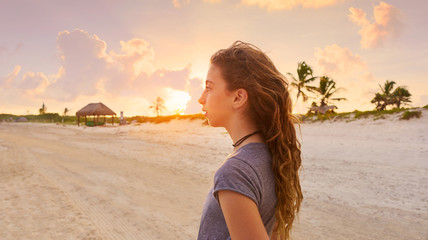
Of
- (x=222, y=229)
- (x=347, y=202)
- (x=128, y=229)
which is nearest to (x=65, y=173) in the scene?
(x=128, y=229)

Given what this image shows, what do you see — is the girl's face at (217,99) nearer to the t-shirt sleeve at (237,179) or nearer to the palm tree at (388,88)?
the t-shirt sleeve at (237,179)

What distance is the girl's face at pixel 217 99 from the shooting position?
3.98 ft

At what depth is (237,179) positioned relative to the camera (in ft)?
3.21

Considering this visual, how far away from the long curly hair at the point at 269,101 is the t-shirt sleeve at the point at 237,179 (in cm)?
19

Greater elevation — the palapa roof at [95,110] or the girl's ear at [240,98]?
the palapa roof at [95,110]

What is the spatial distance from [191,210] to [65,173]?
4619 mm

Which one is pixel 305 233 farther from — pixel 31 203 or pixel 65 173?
pixel 65 173

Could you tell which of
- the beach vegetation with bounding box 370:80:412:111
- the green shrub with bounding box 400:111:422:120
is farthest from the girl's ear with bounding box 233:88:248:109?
the beach vegetation with bounding box 370:80:412:111

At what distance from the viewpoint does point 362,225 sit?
4320 millimetres

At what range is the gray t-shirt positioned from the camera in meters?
0.98

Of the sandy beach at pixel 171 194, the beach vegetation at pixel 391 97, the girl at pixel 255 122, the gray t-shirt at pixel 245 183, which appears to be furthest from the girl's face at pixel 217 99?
the beach vegetation at pixel 391 97

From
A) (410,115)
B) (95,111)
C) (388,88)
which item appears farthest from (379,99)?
(95,111)

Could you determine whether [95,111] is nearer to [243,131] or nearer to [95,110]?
[95,110]

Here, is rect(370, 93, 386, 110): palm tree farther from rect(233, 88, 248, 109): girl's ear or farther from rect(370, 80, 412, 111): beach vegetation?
rect(233, 88, 248, 109): girl's ear
